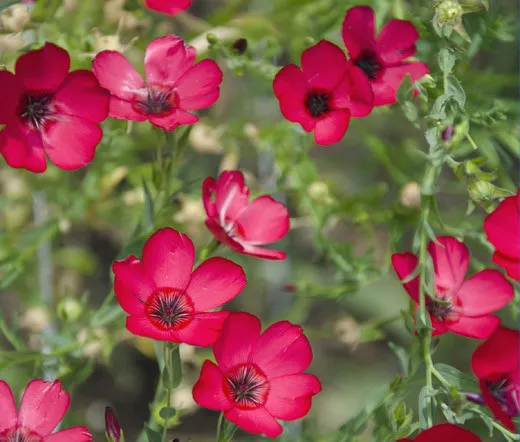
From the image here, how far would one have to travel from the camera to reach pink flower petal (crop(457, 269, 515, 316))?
24.8 inches

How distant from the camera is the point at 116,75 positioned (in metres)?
0.64

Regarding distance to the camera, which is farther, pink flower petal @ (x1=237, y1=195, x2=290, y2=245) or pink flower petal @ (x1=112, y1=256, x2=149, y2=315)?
pink flower petal @ (x1=237, y1=195, x2=290, y2=245)

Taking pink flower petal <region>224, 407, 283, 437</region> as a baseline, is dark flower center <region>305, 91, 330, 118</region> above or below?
above

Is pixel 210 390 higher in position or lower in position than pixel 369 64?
lower

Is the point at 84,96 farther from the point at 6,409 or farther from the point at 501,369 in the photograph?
the point at 501,369

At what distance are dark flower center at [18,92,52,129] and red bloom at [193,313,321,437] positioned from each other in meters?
0.21

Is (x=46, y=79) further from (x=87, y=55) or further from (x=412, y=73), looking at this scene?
(x=412, y=73)

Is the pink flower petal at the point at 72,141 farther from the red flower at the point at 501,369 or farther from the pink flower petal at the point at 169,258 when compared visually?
the red flower at the point at 501,369

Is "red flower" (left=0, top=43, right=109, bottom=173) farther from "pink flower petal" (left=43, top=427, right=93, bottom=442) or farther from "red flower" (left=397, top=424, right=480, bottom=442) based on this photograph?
"red flower" (left=397, top=424, right=480, bottom=442)

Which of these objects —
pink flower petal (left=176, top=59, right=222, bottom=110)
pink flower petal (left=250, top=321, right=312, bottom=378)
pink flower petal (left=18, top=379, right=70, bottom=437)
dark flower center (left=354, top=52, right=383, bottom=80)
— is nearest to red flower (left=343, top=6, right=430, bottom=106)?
dark flower center (left=354, top=52, right=383, bottom=80)

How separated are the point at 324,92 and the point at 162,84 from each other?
13cm

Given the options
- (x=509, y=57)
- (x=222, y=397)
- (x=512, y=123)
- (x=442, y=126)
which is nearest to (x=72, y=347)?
(x=222, y=397)

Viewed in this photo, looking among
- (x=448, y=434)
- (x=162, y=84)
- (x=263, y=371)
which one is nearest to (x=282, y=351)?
(x=263, y=371)

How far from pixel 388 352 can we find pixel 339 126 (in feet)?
2.97
